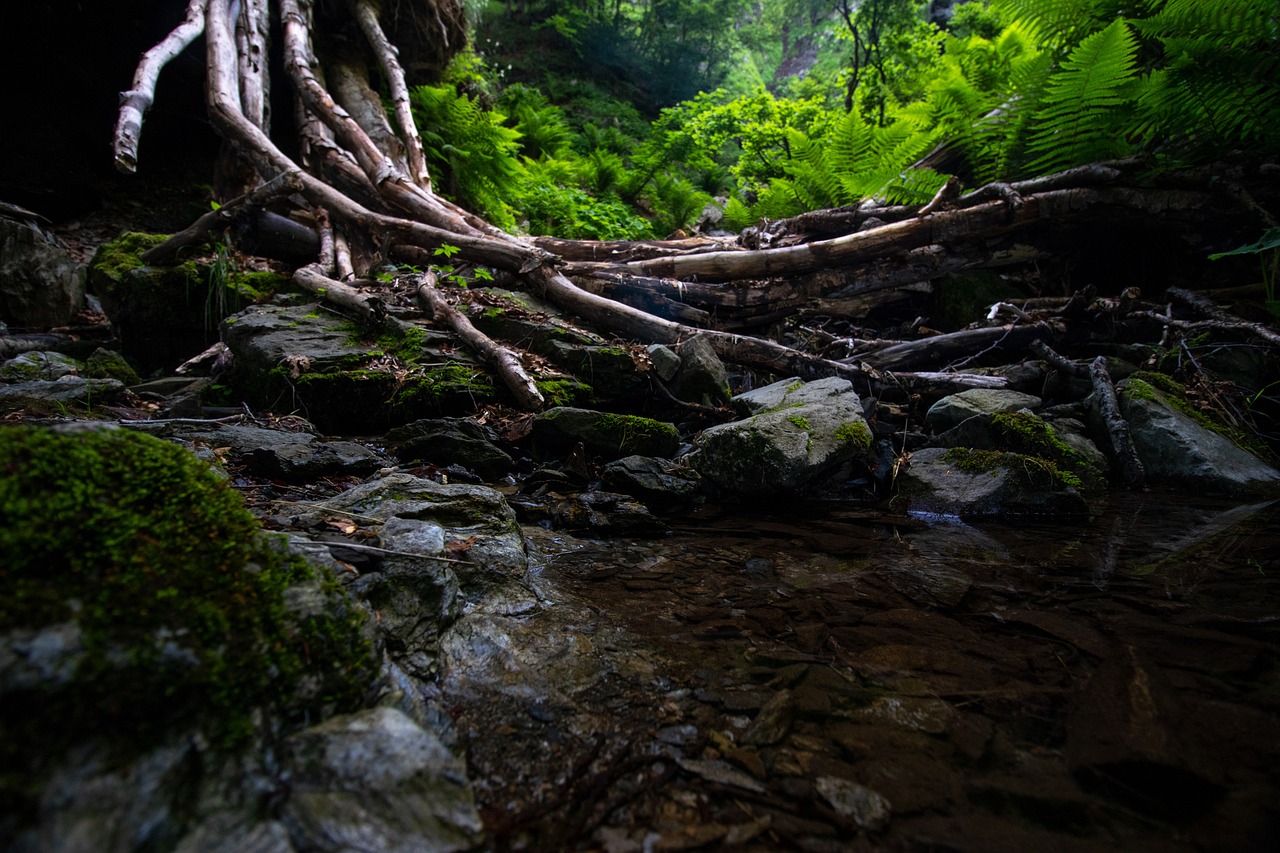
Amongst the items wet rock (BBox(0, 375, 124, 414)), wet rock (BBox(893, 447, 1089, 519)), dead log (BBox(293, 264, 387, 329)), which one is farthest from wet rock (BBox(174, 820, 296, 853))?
dead log (BBox(293, 264, 387, 329))

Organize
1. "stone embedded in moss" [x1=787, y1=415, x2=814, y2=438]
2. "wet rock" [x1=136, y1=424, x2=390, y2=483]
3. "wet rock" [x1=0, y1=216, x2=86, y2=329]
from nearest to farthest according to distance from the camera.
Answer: "wet rock" [x1=136, y1=424, x2=390, y2=483] < "stone embedded in moss" [x1=787, y1=415, x2=814, y2=438] < "wet rock" [x1=0, y1=216, x2=86, y2=329]

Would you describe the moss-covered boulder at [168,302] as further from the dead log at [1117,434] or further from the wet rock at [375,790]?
the dead log at [1117,434]

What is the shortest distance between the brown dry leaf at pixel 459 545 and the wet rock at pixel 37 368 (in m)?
4.36

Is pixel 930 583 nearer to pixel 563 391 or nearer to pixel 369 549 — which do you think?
pixel 369 549

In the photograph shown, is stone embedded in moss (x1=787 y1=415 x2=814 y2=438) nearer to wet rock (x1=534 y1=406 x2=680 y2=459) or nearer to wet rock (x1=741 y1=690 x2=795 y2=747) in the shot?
wet rock (x1=534 y1=406 x2=680 y2=459)

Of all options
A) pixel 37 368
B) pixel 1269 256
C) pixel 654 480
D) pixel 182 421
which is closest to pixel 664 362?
pixel 654 480

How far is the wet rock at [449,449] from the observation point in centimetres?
364

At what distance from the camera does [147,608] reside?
96cm

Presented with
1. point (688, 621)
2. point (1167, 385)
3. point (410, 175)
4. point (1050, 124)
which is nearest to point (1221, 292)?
point (1167, 385)

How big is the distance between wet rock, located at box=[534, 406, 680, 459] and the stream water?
1.46 metres

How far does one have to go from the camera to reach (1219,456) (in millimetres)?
3736

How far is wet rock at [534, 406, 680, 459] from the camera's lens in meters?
3.99

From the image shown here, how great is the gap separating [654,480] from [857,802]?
8.14ft

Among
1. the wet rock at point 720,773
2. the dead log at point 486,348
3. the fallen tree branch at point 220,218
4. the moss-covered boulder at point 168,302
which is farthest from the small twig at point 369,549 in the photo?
the fallen tree branch at point 220,218
